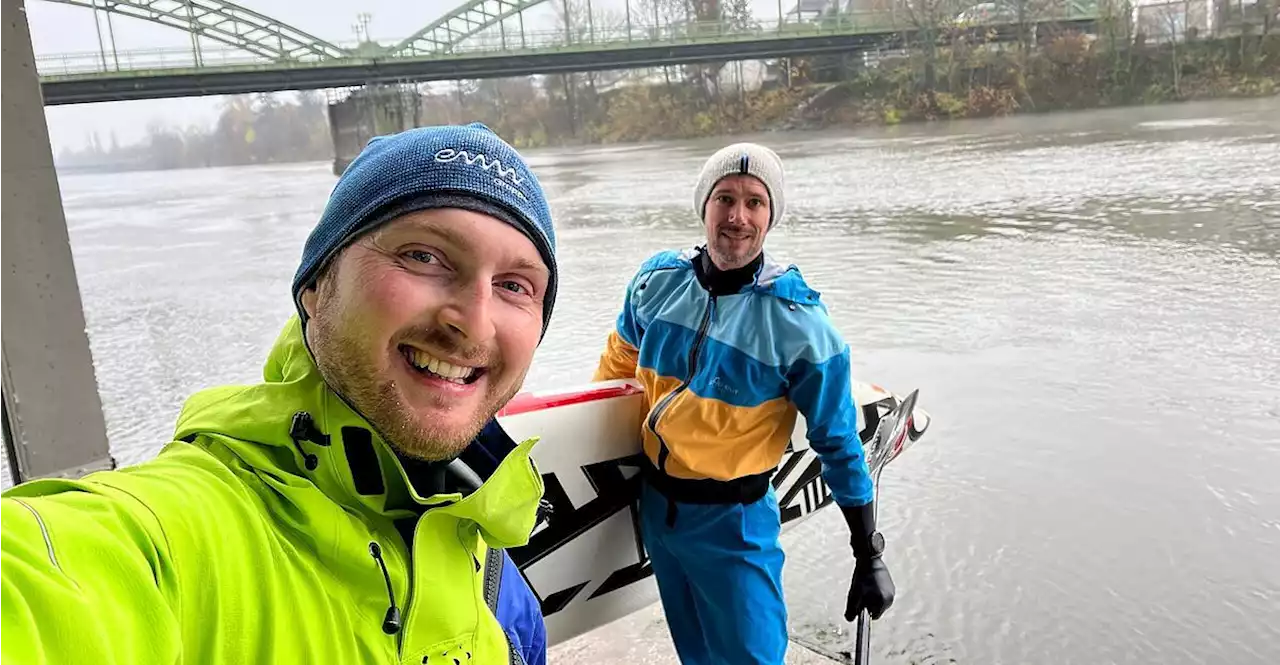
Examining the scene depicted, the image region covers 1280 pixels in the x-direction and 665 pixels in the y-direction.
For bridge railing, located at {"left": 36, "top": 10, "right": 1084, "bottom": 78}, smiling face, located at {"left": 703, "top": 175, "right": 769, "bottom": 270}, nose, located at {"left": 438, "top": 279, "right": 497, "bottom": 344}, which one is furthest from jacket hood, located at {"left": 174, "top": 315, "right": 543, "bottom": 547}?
bridge railing, located at {"left": 36, "top": 10, "right": 1084, "bottom": 78}

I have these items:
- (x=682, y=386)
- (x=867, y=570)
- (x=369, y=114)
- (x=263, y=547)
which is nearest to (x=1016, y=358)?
(x=867, y=570)

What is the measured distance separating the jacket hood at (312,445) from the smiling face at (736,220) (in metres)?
1.08

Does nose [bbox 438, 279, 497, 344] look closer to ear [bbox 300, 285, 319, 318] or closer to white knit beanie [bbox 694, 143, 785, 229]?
ear [bbox 300, 285, 319, 318]

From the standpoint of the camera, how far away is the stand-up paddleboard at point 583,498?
1.98 m

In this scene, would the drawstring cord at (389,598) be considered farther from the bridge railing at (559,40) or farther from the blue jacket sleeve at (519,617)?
the bridge railing at (559,40)

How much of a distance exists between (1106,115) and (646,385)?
22.2 meters

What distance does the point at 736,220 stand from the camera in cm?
178

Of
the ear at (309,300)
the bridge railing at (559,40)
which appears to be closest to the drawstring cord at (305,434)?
the ear at (309,300)

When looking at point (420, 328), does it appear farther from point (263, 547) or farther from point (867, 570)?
point (867, 570)

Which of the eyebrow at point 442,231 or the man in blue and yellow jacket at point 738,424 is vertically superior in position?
the eyebrow at point 442,231

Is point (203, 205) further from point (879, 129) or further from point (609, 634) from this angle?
point (879, 129)

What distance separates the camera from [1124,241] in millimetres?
6500

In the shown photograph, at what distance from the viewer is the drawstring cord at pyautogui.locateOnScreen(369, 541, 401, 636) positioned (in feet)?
2.18

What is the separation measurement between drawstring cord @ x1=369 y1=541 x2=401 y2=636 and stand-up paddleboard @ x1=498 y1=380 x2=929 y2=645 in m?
1.23
